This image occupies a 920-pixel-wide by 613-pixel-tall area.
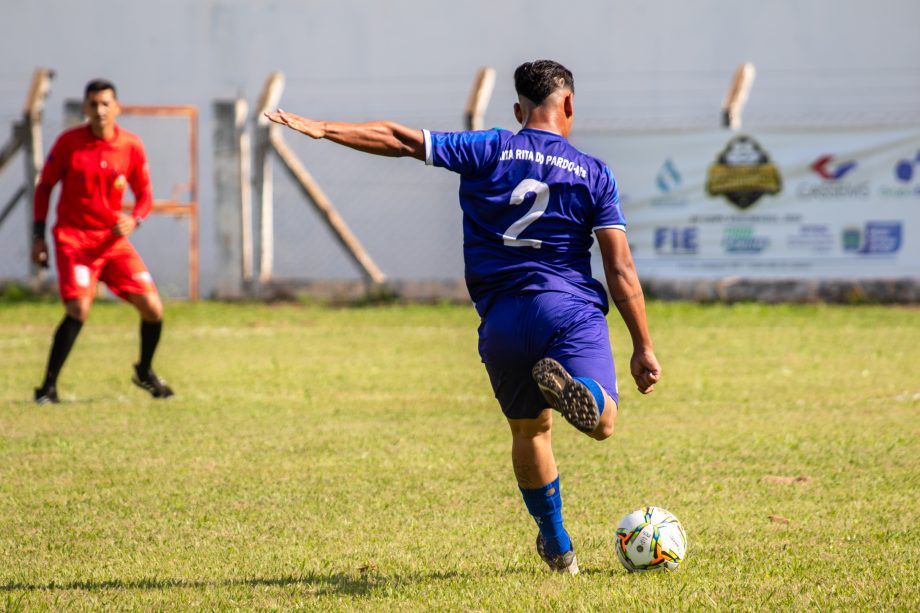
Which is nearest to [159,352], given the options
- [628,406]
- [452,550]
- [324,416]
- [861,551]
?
[324,416]

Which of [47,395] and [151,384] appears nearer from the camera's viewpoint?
[47,395]

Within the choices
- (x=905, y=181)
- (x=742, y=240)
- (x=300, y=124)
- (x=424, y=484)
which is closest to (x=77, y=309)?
(x=424, y=484)

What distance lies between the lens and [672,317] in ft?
49.5

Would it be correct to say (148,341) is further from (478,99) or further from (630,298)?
(478,99)

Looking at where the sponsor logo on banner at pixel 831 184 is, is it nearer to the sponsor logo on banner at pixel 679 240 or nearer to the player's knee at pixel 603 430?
the sponsor logo on banner at pixel 679 240

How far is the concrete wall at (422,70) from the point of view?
1930 centimetres

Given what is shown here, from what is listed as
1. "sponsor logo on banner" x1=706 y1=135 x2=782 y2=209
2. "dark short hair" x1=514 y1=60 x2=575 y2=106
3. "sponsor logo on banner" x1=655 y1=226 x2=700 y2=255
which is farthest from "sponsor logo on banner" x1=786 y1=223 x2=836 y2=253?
"dark short hair" x1=514 y1=60 x2=575 y2=106

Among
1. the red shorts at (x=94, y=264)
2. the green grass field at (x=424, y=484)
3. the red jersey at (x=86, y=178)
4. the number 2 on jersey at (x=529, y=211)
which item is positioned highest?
the number 2 on jersey at (x=529, y=211)

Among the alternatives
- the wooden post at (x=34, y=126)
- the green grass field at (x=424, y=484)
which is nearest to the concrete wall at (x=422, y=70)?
the wooden post at (x=34, y=126)

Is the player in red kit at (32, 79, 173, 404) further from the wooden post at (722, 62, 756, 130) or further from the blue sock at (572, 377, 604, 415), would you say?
the wooden post at (722, 62, 756, 130)

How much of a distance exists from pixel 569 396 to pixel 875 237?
1238 cm

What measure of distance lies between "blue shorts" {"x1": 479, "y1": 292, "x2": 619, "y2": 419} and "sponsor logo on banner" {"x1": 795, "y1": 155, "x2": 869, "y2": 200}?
39.2 feet

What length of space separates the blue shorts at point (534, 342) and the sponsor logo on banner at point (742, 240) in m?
11.9

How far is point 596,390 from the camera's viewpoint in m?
4.64
